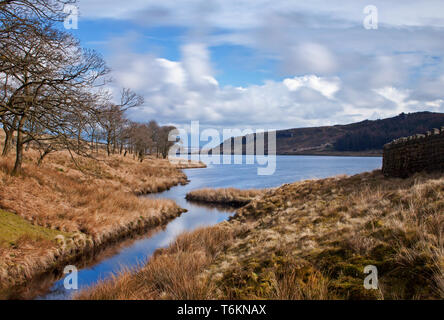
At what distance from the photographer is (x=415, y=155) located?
40.9ft

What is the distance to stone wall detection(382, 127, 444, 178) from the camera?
1115 centimetres

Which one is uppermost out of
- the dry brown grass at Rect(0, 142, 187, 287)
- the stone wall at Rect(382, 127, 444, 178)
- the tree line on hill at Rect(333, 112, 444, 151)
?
the tree line on hill at Rect(333, 112, 444, 151)

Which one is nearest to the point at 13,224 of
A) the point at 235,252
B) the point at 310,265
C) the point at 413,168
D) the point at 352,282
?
the point at 235,252

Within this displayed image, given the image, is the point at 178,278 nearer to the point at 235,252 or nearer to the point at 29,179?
the point at 235,252

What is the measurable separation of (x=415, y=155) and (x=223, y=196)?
1750 centimetres

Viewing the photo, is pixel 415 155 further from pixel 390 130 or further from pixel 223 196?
pixel 390 130

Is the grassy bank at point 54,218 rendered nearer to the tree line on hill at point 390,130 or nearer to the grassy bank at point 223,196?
the grassy bank at point 223,196

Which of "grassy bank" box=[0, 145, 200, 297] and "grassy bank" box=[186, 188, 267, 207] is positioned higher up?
"grassy bank" box=[0, 145, 200, 297]

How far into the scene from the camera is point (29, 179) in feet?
46.6

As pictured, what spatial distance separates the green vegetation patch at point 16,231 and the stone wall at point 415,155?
1537cm

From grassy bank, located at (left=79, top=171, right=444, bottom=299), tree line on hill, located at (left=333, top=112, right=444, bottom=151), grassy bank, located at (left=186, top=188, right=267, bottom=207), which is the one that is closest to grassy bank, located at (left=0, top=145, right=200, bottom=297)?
grassy bank, located at (left=79, top=171, right=444, bottom=299)

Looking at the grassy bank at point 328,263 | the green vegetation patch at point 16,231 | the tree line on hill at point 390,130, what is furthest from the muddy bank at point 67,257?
the tree line on hill at point 390,130

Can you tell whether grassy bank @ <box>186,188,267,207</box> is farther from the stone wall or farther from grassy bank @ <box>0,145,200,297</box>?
the stone wall

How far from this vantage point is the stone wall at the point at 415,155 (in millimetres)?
11148
